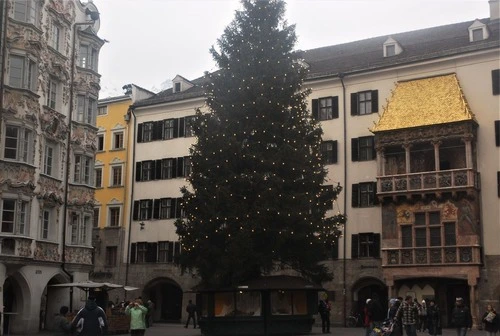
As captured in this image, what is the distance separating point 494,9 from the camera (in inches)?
1917

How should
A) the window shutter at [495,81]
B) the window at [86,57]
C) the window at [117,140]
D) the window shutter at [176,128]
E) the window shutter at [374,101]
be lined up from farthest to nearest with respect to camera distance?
the window at [117,140] < the window shutter at [176,128] < the window shutter at [374,101] < the window shutter at [495,81] < the window at [86,57]

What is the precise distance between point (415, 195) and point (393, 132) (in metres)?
4.16

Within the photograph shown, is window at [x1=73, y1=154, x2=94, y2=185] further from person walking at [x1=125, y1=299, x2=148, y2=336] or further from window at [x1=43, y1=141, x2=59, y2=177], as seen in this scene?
person walking at [x1=125, y1=299, x2=148, y2=336]

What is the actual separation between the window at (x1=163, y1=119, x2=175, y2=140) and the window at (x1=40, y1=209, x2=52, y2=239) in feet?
61.7

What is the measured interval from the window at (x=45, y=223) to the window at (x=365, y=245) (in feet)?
63.4

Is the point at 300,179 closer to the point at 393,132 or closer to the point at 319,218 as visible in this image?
the point at 319,218

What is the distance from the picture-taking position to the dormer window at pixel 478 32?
44759 mm

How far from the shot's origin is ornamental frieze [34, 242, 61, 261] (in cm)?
3562

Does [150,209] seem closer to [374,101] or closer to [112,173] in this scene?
[112,173]

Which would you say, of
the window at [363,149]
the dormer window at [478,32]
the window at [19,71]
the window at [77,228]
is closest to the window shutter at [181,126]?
the window at [363,149]

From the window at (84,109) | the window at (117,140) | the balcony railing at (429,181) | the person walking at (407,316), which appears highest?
the window at (117,140)

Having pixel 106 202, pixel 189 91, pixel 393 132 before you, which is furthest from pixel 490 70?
pixel 106 202

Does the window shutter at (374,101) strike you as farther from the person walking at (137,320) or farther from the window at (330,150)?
the person walking at (137,320)

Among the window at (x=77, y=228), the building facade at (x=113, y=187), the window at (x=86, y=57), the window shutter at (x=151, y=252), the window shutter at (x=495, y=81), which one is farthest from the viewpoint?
the building facade at (x=113, y=187)
